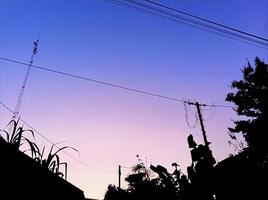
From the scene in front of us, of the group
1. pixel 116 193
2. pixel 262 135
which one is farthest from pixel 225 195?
pixel 262 135

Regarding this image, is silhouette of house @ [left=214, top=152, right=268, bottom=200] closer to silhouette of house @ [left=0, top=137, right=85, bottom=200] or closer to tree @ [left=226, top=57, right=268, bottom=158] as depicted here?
silhouette of house @ [left=0, top=137, right=85, bottom=200]

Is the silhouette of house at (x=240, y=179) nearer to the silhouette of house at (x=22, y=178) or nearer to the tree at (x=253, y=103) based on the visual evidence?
the silhouette of house at (x=22, y=178)

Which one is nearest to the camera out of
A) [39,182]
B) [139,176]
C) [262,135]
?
[39,182]

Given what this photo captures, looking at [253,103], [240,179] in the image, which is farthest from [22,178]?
[253,103]

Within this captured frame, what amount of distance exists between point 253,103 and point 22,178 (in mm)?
25999

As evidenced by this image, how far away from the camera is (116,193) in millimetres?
5184

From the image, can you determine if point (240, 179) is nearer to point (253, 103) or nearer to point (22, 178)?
point (22, 178)

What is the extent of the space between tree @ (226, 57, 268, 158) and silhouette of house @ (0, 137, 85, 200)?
2217cm

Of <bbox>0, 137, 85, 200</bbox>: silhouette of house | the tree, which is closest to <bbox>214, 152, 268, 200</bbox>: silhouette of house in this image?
<bbox>0, 137, 85, 200</bbox>: silhouette of house

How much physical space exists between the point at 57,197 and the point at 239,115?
2541 cm

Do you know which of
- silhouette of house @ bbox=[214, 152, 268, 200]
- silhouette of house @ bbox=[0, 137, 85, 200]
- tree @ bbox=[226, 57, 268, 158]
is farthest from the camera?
tree @ bbox=[226, 57, 268, 158]

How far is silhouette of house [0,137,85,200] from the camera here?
306cm

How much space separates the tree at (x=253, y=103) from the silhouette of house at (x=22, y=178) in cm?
2217

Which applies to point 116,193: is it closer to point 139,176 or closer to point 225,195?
point 139,176
